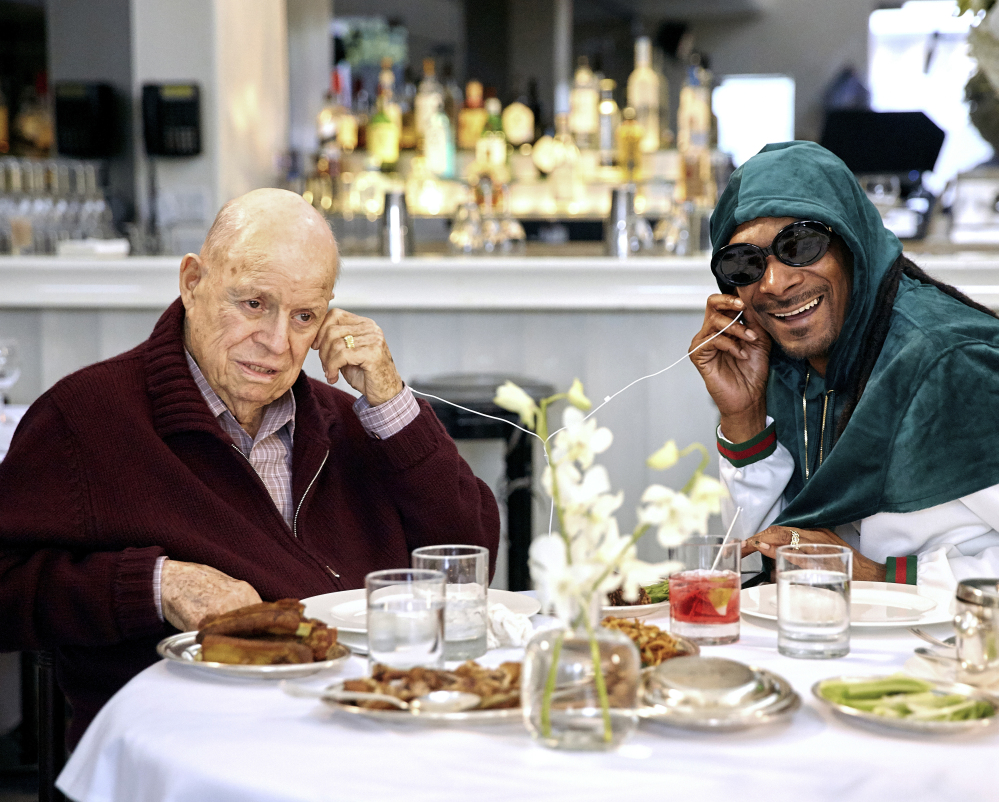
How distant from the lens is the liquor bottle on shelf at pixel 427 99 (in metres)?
5.34

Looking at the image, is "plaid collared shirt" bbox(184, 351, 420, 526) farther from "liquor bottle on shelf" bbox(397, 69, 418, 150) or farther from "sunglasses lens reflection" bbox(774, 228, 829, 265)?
"liquor bottle on shelf" bbox(397, 69, 418, 150)

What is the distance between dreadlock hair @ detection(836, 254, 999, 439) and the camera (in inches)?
70.6

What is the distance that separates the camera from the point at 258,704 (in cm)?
106

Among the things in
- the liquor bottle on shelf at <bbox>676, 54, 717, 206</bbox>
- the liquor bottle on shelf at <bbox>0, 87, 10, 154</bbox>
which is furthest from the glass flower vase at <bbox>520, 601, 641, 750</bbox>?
the liquor bottle on shelf at <bbox>0, 87, 10, 154</bbox>

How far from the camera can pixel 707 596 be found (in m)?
1.25

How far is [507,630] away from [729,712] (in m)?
0.33

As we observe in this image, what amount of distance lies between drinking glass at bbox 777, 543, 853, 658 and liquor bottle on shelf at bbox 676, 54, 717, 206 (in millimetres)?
3871

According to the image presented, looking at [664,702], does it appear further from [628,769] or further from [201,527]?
[201,527]

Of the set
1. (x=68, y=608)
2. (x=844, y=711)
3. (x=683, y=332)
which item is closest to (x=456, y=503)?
(x=68, y=608)

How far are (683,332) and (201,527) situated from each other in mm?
1854

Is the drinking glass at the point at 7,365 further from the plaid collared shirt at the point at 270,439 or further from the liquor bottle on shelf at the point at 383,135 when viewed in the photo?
the liquor bottle on shelf at the point at 383,135

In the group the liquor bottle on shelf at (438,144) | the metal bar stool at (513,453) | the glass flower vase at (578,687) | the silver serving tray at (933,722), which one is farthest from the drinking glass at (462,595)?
the liquor bottle on shelf at (438,144)

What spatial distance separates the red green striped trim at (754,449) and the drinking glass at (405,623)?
100 cm

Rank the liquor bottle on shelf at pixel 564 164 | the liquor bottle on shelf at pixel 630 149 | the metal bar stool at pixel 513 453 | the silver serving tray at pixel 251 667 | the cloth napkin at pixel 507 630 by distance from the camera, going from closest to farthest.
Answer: the silver serving tray at pixel 251 667
the cloth napkin at pixel 507 630
the metal bar stool at pixel 513 453
the liquor bottle on shelf at pixel 564 164
the liquor bottle on shelf at pixel 630 149
